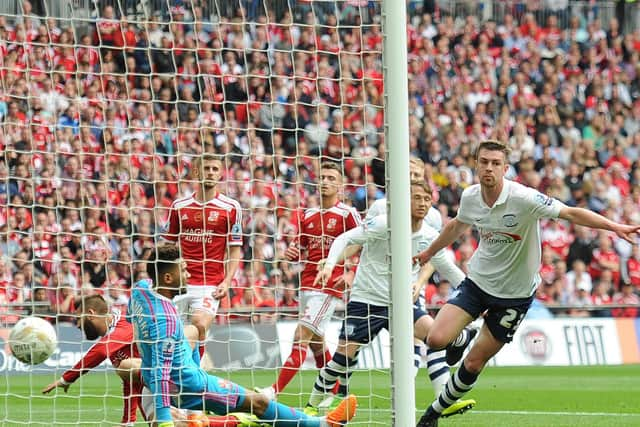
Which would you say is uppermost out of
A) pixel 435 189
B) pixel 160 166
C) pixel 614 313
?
pixel 160 166

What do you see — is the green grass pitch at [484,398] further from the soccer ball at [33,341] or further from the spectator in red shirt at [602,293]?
the spectator in red shirt at [602,293]

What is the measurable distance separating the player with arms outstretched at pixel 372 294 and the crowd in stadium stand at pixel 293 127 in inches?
32.3

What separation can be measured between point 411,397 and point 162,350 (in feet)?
5.15


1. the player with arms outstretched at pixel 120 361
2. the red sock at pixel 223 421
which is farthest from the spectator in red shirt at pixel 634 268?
the red sock at pixel 223 421

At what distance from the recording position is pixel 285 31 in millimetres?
20828

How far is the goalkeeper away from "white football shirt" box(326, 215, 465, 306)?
62.5 inches

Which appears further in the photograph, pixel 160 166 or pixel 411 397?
pixel 160 166

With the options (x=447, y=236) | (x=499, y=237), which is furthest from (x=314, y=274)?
(x=499, y=237)

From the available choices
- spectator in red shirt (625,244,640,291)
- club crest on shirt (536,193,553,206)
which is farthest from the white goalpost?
spectator in red shirt (625,244,640,291)

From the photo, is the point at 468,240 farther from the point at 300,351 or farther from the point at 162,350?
the point at 162,350

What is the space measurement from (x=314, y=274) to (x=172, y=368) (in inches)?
160

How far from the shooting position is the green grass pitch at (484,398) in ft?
32.6

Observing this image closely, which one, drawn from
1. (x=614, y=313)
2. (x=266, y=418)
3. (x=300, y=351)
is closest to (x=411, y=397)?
(x=266, y=418)

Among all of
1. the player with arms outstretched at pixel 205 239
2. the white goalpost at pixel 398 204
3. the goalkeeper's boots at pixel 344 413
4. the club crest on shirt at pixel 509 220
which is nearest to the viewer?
the white goalpost at pixel 398 204
